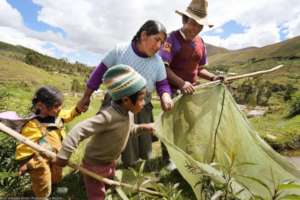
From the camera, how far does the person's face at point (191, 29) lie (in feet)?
14.3

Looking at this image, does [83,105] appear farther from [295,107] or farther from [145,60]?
[295,107]

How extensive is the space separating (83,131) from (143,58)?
1345 millimetres

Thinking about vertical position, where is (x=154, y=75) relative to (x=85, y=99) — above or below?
above

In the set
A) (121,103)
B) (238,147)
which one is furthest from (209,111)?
(121,103)

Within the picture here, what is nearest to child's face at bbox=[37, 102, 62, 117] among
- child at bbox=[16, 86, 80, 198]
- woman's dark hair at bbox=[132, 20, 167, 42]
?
child at bbox=[16, 86, 80, 198]

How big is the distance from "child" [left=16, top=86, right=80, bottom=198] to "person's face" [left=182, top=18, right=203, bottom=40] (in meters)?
1.71

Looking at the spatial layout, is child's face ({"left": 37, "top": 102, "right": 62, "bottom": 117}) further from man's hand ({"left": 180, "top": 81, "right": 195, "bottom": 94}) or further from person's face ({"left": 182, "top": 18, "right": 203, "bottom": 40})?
person's face ({"left": 182, "top": 18, "right": 203, "bottom": 40})

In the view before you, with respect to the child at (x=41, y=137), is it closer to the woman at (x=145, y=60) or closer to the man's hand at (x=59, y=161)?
the woman at (x=145, y=60)

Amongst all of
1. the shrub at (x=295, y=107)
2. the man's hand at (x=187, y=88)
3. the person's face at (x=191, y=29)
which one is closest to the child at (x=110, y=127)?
the man's hand at (x=187, y=88)

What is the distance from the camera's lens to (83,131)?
272 centimetres

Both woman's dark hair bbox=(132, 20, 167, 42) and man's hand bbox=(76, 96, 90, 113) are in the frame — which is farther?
man's hand bbox=(76, 96, 90, 113)

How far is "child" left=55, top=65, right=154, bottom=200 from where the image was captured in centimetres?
272

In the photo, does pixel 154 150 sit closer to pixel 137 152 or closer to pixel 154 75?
pixel 137 152

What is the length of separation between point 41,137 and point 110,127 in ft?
3.03
